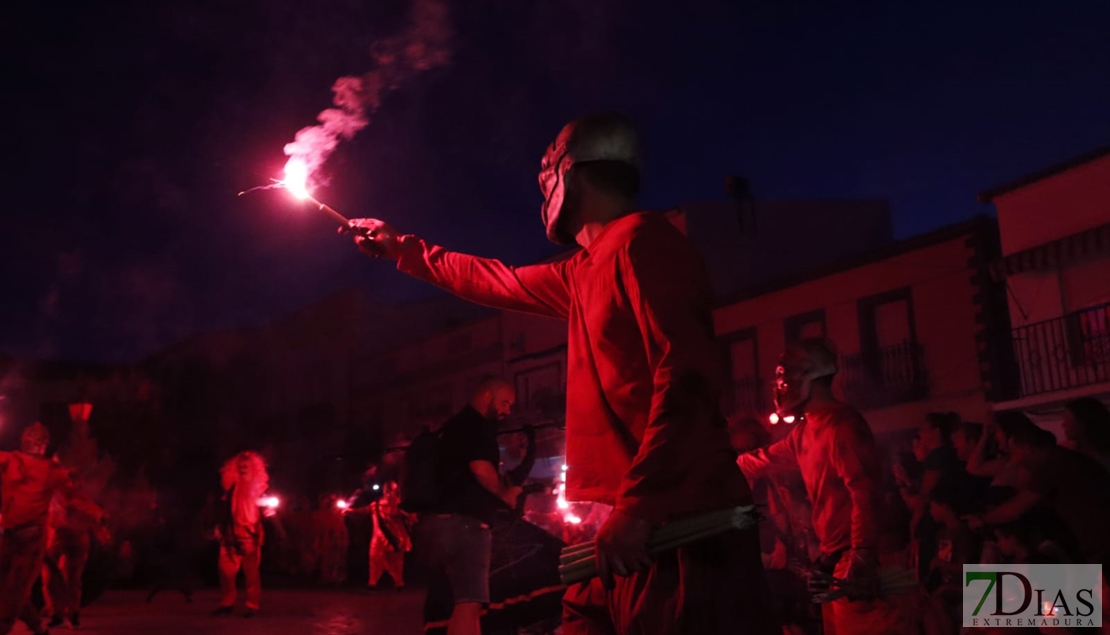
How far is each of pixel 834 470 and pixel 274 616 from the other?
32.2 ft

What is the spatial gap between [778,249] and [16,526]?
84.6 ft

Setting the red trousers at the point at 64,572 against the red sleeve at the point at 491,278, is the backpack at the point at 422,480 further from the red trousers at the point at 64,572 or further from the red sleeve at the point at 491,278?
the red trousers at the point at 64,572

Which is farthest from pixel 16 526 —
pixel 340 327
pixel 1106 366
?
pixel 340 327

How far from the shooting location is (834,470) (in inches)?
199

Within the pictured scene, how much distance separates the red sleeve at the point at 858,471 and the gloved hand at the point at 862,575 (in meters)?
0.05

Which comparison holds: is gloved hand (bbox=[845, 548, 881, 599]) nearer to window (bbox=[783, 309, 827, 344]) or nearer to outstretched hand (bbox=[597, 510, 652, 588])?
outstretched hand (bbox=[597, 510, 652, 588])

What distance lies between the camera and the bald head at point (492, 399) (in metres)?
7.58

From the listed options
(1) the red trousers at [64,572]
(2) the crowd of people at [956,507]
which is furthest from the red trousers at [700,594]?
(1) the red trousers at [64,572]

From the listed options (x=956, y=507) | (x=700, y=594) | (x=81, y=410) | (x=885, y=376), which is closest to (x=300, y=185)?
(x=700, y=594)

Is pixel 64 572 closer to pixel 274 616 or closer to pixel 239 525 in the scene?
pixel 239 525

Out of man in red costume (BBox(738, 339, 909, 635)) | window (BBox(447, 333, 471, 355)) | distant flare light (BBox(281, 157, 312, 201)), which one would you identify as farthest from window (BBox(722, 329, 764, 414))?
distant flare light (BBox(281, 157, 312, 201))

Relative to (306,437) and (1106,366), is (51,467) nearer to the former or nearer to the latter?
(1106,366)

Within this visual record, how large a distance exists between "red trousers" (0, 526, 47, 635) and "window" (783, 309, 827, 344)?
765 inches

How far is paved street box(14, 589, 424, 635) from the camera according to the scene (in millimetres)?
11141
